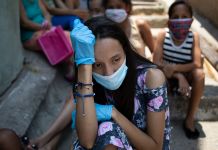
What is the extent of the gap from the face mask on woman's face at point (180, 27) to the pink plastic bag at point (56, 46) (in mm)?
1009

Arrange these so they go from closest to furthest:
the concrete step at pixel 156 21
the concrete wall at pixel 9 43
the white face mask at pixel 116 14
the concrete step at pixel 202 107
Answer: the concrete wall at pixel 9 43 < the concrete step at pixel 202 107 < the white face mask at pixel 116 14 < the concrete step at pixel 156 21

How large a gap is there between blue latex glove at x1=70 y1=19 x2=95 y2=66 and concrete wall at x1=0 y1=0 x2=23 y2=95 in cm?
122

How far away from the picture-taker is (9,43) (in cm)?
300

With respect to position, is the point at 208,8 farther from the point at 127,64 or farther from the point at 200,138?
the point at 127,64

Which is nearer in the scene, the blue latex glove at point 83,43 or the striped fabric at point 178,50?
the blue latex glove at point 83,43

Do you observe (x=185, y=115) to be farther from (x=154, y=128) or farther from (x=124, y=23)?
(x=154, y=128)

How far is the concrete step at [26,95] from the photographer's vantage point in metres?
2.76

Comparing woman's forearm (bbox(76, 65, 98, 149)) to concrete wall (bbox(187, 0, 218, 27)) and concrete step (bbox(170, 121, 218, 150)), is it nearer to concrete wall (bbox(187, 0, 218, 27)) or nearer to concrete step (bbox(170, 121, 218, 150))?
concrete step (bbox(170, 121, 218, 150))

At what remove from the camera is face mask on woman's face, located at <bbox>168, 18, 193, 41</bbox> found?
10.8 ft

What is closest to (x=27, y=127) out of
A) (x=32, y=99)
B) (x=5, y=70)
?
(x=32, y=99)

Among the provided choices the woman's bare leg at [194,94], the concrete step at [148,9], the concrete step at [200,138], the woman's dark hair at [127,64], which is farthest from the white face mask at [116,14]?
the concrete step at [148,9]

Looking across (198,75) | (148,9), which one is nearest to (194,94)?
(198,75)

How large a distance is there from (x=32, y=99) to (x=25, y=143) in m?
0.66

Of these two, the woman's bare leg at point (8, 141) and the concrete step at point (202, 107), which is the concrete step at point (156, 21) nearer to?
the concrete step at point (202, 107)
